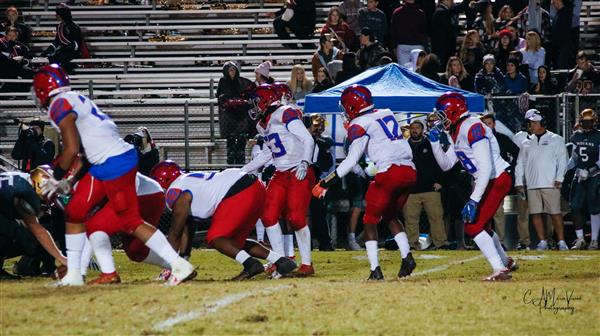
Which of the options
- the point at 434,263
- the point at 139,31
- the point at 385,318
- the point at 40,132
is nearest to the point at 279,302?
the point at 385,318

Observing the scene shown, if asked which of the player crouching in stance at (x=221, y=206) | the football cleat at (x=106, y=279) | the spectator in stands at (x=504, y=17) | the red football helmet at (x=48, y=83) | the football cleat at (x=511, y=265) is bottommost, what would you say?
the football cleat at (x=511, y=265)

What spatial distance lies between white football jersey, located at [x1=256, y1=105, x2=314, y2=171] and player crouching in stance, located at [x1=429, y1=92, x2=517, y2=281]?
1446mm

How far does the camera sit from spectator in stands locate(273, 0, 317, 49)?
2147 cm

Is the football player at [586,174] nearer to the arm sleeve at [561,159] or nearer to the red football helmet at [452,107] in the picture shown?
the arm sleeve at [561,159]

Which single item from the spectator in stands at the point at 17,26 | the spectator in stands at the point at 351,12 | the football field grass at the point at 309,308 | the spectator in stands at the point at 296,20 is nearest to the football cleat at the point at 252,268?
the football field grass at the point at 309,308

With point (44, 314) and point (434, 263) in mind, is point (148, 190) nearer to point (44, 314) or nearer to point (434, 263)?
point (44, 314)

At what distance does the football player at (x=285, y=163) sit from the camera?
42.4 feet

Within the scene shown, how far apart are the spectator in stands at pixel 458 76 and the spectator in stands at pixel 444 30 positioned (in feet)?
4.47

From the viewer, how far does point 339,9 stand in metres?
21.1

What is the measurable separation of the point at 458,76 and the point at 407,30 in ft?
5.61

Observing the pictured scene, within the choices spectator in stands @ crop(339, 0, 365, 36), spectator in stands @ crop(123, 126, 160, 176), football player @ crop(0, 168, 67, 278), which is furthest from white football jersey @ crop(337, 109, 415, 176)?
spectator in stands @ crop(339, 0, 365, 36)

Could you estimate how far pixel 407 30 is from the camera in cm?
1969

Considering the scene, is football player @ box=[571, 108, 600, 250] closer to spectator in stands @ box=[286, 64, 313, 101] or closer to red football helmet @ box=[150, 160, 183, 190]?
spectator in stands @ box=[286, 64, 313, 101]

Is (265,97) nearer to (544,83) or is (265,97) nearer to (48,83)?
(48,83)
